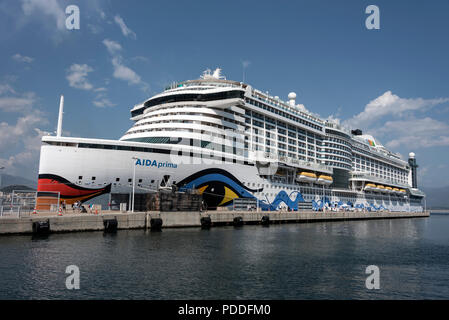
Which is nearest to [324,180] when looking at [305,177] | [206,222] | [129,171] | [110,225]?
[305,177]

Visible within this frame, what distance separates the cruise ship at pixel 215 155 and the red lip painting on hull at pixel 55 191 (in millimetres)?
80

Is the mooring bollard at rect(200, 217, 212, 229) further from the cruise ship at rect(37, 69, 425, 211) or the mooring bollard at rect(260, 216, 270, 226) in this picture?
the mooring bollard at rect(260, 216, 270, 226)

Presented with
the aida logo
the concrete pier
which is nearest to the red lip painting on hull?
the concrete pier

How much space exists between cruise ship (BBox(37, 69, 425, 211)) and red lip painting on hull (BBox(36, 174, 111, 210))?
8 cm

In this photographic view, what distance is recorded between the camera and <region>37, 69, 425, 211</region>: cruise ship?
2855 cm

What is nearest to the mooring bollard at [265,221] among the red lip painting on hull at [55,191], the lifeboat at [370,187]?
the red lip painting on hull at [55,191]

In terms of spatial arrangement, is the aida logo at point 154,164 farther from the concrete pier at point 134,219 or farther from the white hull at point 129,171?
the concrete pier at point 134,219

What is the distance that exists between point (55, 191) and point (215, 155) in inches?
625

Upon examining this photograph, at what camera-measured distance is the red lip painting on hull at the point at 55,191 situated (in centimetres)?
2784

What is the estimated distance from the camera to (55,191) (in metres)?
28.1

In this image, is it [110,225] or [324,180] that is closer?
[110,225]

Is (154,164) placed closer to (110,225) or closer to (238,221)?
(110,225)

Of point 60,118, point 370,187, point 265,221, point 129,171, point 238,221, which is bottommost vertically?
point 265,221
